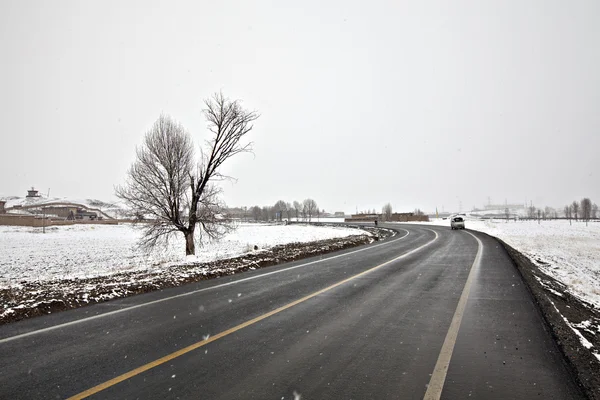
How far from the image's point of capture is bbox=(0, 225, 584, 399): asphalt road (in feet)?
10.9

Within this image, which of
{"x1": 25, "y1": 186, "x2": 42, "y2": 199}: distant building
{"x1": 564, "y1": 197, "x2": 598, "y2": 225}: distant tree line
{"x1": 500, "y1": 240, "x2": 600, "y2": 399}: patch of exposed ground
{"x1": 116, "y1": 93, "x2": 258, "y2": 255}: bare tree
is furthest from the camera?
{"x1": 25, "y1": 186, "x2": 42, "y2": 199}: distant building

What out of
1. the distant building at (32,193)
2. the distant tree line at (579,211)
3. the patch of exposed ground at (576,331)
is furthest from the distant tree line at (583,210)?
the distant building at (32,193)

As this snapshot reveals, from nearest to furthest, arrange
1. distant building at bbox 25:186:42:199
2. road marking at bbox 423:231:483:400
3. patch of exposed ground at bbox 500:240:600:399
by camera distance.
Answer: road marking at bbox 423:231:483:400 < patch of exposed ground at bbox 500:240:600:399 < distant building at bbox 25:186:42:199

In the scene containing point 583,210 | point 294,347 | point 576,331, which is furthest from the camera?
point 583,210

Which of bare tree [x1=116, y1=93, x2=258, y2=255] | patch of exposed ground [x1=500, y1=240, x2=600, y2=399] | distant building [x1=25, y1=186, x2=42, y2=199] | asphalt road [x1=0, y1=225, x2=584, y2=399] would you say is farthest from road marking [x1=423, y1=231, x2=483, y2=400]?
distant building [x1=25, y1=186, x2=42, y2=199]

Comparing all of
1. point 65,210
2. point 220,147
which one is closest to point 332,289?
point 220,147

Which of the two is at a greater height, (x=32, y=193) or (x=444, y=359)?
(x=32, y=193)

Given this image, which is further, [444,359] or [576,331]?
[576,331]

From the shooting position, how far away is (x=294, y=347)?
4.36 metres

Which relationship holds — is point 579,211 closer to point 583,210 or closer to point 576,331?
point 583,210

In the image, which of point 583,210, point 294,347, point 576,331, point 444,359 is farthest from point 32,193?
point 583,210

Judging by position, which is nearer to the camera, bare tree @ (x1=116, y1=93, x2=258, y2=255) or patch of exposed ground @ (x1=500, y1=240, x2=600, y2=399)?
patch of exposed ground @ (x1=500, y1=240, x2=600, y2=399)

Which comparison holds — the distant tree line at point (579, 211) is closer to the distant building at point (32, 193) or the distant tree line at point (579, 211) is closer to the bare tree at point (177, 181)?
the bare tree at point (177, 181)

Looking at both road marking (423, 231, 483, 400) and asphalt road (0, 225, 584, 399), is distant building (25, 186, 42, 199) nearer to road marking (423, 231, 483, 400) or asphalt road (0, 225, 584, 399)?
asphalt road (0, 225, 584, 399)
